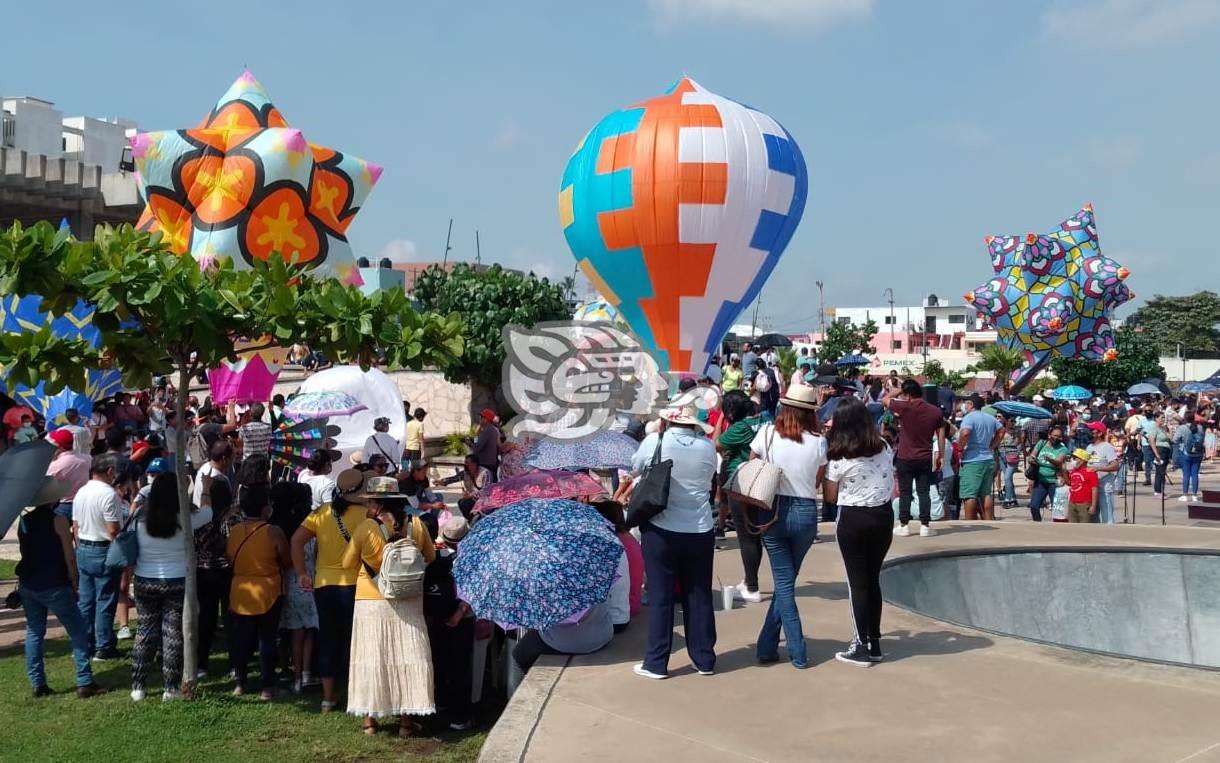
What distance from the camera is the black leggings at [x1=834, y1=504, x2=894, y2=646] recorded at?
6.78 meters

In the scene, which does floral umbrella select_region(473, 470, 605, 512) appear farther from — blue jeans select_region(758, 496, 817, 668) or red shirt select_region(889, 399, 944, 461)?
red shirt select_region(889, 399, 944, 461)

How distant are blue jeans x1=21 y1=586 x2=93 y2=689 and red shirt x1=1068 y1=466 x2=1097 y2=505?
36.0 ft

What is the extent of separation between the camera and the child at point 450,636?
22.8 feet

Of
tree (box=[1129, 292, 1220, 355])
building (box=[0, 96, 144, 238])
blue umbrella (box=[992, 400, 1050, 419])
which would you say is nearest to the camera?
blue umbrella (box=[992, 400, 1050, 419])

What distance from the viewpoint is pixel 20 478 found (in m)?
7.89

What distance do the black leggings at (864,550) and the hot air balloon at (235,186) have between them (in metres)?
13.1

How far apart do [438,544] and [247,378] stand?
13309mm

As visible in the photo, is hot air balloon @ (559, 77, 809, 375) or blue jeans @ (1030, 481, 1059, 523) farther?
hot air balloon @ (559, 77, 809, 375)

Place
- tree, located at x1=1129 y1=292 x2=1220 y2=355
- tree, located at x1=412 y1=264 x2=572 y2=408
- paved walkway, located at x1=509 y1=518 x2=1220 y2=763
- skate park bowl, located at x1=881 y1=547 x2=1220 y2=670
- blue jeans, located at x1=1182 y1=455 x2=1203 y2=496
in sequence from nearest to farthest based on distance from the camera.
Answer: paved walkway, located at x1=509 y1=518 x2=1220 y2=763
skate park bowl, located at x1=881 y1=547 x2=1220 y2=670
blue jeans, located at x1=1182 y1=455 x2=1203 y2=496
tree, located at x1=412 y1=264 x2=572 y2=408
tree, located at x1=1129 y1=292 x2=1220 y2=355

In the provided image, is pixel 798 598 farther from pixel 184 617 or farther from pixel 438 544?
pixel 184 617

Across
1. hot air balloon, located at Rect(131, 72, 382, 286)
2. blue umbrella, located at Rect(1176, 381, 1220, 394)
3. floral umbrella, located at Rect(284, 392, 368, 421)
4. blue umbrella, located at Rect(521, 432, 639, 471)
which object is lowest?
blue umbrella, located at Rect(521, 432, 639, 471)
